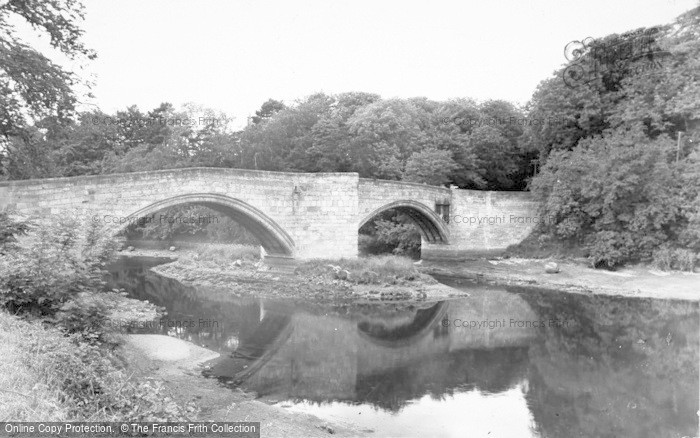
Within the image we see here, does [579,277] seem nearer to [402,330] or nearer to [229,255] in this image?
[402,330]

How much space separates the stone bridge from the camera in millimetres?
13172

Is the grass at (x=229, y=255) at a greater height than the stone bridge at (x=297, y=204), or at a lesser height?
lesser

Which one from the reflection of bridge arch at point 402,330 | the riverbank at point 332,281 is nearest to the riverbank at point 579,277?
the riverbank at point 332,281

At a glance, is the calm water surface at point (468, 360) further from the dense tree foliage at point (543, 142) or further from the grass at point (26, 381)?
the dense tree foliage at point (543, 142)

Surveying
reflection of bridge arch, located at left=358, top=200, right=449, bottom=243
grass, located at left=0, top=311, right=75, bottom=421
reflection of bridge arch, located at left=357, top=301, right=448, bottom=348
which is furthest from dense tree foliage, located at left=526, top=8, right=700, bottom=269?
grass, located at left=0, top=311, right=75, bottom=421

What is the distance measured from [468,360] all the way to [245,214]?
31.8ft

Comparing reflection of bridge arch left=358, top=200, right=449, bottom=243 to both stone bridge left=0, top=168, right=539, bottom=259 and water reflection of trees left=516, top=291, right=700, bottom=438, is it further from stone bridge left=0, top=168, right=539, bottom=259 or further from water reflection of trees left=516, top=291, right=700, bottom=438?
water reflection of trees left=516, top=291, right=700, bottom=438

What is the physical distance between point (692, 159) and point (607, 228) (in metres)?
3.87

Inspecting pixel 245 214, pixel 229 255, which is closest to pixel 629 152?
pixel 245 214

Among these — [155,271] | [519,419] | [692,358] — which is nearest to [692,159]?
[692,358]

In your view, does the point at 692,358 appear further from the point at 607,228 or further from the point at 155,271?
the point at 155,271

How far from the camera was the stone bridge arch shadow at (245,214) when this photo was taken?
1494 cm

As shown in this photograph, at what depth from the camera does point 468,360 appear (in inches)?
417

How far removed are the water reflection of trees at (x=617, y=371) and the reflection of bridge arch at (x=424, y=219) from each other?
8213 mm
